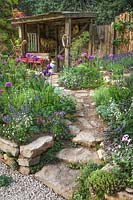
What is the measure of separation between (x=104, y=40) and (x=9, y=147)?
722 cm

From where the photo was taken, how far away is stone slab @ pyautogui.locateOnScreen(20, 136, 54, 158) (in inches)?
138

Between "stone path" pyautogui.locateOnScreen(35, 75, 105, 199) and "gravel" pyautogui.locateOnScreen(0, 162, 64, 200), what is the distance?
7 cm

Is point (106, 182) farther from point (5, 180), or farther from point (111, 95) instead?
point (111, 95)

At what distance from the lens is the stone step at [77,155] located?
349 centimetres

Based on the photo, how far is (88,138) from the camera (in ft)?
12.6

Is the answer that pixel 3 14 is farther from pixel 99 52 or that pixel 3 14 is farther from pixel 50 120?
pixel 50 120

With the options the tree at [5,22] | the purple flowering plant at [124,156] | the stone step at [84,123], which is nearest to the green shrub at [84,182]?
the purple flowering plant at [124,156]

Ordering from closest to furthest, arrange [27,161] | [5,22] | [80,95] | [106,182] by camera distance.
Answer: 1. [106,182]
2. [27,161]
3. [80,95]
4. [5,22]

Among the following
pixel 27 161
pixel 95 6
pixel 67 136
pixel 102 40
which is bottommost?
pixel 27 161

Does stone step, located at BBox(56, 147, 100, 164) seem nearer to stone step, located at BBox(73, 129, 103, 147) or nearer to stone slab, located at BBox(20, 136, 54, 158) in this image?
stone step, located at BBox(73, 129, 103, 147)

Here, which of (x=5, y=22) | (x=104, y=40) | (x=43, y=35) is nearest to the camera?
(x=104, y=40)

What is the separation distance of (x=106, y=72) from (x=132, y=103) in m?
3.07

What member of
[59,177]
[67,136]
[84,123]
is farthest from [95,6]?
[59,177]

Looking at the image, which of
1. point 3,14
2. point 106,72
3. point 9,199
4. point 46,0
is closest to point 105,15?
point 46,0
